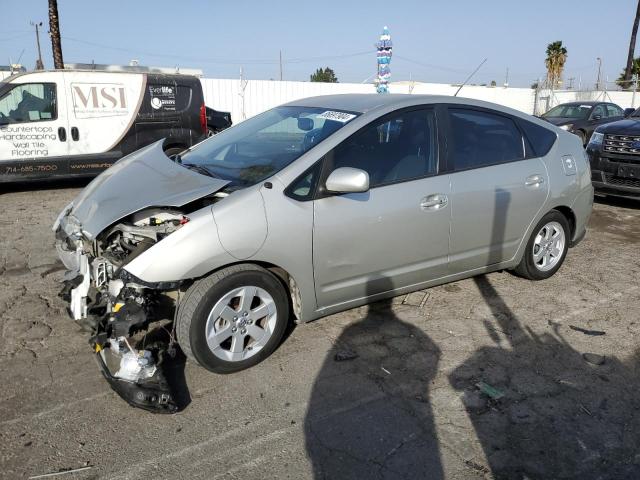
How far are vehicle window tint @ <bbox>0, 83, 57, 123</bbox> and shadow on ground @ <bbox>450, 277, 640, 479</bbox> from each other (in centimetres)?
770

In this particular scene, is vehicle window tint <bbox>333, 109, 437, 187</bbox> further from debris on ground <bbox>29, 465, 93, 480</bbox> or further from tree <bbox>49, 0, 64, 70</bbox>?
tree <bbox>49, 0, 64, 70</bbox>

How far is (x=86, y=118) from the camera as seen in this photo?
8719 millimetres

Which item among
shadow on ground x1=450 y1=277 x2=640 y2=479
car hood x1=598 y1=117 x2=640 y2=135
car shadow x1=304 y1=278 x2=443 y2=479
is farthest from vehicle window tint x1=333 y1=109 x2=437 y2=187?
car hood x1=598 y1=117 x2=640 y2=135

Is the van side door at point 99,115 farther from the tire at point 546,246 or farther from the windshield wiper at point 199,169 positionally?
the tire at point 546,246

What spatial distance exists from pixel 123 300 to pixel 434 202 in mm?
2220

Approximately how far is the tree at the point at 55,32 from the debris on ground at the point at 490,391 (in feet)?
54.2

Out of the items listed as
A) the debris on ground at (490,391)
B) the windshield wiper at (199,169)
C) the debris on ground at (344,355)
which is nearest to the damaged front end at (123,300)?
the windshield wiper at (199,169)

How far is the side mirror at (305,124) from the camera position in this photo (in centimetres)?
395

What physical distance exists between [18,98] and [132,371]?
709 centimetres

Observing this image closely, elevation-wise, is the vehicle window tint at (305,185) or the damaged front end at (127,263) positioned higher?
the vehicle window tint at (305,185)

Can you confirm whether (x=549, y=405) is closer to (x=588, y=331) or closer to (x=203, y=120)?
(x=588, y=331)

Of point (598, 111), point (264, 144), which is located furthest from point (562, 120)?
point (264, 144)

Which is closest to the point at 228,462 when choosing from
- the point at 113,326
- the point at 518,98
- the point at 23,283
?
the point at 113,326

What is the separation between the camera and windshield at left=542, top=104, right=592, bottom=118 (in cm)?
1519
